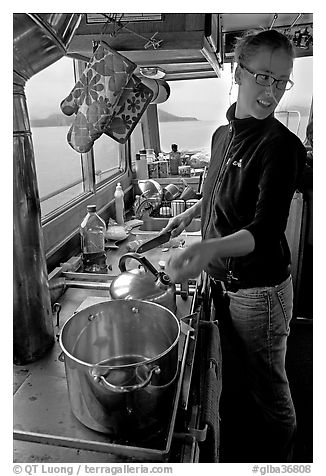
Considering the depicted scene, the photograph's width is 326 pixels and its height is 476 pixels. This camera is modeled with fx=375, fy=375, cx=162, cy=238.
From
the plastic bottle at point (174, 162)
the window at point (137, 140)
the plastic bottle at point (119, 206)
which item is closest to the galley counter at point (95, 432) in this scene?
the plastic bottle at point (119, 206)

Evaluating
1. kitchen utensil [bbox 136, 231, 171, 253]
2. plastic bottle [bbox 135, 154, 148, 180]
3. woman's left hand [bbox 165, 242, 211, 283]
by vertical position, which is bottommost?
kitchen utensil [bbox 136, 231, 171, 253]

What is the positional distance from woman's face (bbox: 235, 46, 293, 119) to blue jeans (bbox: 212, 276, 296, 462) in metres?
0.57

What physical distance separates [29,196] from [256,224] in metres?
0.58

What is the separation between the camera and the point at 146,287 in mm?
1110

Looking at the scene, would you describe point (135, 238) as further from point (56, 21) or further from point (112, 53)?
point (56, 21)

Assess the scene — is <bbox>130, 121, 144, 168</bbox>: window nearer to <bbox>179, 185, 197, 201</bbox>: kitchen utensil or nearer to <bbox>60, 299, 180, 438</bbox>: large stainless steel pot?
<bbox>179, 185, 197, 201</bbox>: kitchen utensil

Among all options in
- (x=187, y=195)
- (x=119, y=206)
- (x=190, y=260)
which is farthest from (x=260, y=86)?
(x=187, y=195)

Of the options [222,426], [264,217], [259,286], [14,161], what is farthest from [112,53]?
[222,426]

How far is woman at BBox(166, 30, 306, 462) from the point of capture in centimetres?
100

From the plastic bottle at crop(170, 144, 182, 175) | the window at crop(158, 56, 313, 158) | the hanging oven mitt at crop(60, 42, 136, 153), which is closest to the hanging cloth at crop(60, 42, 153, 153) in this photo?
the hanging oven mitt at crop(60, 42, 136, 153)

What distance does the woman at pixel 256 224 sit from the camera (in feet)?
3.29

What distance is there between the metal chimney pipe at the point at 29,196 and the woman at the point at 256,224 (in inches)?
13.4

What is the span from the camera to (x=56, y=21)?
2.62 feet

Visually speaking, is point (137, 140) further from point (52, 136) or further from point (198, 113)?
point (52, 136)
